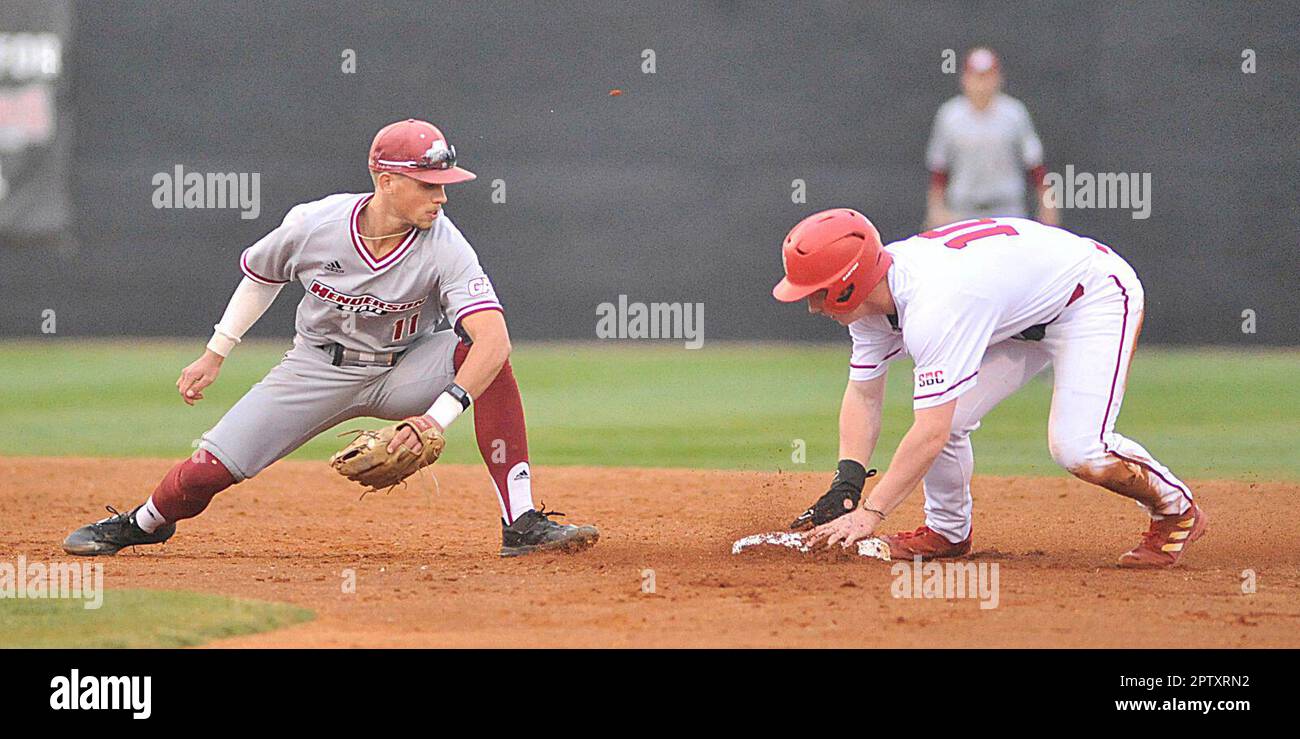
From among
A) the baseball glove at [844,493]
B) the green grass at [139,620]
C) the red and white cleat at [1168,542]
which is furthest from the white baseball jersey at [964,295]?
the green grass at [139,620]

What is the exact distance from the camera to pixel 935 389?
15.5 ft

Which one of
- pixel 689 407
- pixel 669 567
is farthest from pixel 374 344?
pixel 689 407

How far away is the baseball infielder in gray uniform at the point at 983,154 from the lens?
11.7 meters

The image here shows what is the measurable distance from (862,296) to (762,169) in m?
8.73

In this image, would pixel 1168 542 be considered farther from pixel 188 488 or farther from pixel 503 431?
pixel 188 488

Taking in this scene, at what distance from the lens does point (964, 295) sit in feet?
15.7

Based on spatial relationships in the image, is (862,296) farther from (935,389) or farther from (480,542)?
(480,542)

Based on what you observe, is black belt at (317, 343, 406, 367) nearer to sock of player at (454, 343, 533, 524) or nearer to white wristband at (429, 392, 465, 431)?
sock of player at (454, 343, 533, 524)

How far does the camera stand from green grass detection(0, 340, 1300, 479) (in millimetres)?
8906

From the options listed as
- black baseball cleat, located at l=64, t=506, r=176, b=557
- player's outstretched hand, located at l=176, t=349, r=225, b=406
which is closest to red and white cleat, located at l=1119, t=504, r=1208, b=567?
player's outstretched hand, located at l=176, t=349, r=225, b=406

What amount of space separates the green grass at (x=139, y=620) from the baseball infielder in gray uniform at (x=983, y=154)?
8281 mm

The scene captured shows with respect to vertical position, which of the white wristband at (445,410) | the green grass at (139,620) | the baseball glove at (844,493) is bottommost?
the green grass at (139,620)

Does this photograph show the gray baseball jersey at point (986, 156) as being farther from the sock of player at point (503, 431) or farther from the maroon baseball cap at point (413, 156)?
the maroon baseball cap at point (413, 156)

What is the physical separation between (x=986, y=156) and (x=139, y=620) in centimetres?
872
